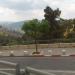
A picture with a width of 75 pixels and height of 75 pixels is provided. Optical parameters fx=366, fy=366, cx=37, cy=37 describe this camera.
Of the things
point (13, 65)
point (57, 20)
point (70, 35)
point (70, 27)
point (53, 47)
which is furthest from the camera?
point (57, 20)

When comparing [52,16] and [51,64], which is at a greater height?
[52,16]

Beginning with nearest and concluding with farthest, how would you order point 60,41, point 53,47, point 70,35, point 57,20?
point 53,47
point 60,41
point 70,35
point 57,20

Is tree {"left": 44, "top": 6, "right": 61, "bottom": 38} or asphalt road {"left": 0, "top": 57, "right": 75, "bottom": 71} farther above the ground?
tree {"left": 44, "top": 6, "right": 61, "bottom": 38}

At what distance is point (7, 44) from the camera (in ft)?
160

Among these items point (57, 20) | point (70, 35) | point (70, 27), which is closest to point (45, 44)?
point (70, 35)

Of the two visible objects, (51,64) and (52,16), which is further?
(52,16)

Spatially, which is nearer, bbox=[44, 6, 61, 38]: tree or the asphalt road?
the asphalt road

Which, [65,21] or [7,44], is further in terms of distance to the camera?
[65,21]

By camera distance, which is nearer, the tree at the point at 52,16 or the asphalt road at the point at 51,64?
the asphalt road at the point at 51,64

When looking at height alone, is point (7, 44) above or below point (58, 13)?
below

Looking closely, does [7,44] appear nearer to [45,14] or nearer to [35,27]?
[35,27]

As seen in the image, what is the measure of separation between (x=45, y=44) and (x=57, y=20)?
22.4 m

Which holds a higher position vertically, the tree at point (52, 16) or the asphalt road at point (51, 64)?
the tree at point (52, 16)

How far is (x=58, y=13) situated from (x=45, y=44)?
70.8 feet
